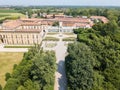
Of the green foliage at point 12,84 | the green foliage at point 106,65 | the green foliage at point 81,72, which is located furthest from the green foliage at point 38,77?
the green foliage at point 106,65

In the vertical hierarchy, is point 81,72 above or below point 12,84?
above

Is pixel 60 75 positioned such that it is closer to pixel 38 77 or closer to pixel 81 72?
pixel 38 77

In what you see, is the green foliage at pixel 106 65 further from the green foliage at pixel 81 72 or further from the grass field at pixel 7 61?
the grass field at pixel 7 61

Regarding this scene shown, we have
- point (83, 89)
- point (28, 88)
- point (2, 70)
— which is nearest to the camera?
point (28, 88)

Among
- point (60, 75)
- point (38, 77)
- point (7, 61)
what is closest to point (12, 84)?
point (38, 77)

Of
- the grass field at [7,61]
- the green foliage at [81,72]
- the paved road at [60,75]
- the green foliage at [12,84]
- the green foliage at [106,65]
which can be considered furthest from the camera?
the grass field at [7,61]

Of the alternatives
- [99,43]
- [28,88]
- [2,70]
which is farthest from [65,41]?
[28,88]

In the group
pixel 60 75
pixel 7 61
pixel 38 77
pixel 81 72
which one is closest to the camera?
pixel 81 72

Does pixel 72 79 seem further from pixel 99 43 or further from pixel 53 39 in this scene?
pixel 53 39
